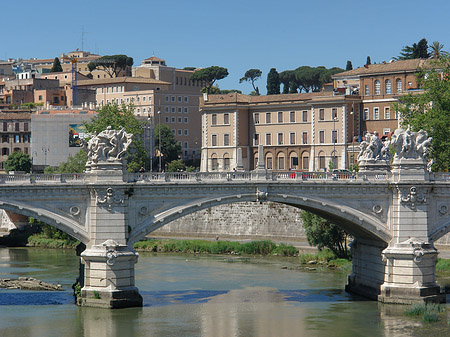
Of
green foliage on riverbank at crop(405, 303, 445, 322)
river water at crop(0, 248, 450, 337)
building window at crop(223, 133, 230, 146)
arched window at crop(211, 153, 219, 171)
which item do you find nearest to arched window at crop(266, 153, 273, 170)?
building window at crop(223, 133, 230, 146)

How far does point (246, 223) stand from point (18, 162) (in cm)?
3621

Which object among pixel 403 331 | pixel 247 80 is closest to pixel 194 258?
pixel 403 331

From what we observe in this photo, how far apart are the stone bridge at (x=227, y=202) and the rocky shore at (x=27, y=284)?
7.25 m

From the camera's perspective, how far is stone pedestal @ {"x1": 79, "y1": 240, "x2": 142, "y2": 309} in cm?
3919

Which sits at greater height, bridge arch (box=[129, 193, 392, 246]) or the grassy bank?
bridge arch (box=[129, 193, 392, 246])

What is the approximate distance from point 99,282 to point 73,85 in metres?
85.0

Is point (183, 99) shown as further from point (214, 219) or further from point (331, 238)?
point (331, 238)

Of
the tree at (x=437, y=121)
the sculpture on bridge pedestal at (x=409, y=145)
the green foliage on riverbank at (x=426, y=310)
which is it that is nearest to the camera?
the green foliage on riverbank at (x=426, y=310)

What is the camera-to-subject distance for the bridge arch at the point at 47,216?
38.5 metres

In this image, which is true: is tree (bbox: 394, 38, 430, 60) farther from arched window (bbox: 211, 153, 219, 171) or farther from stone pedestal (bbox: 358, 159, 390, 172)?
stone pedestal (bbox: 358, 159, 390, 172)

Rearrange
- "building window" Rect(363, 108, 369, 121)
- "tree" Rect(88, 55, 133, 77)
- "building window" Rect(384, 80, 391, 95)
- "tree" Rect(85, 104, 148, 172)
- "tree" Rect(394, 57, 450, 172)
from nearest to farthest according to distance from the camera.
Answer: "tree" Rect(394, 57, 450, 172) < "tree" Rect(85, 104, 148, 172) < "building window" Rect(384, 80, 391, 95) < "building window" Rect(363, 108, 369, 121) < "tree" Rect(88, 55, 133, 77)

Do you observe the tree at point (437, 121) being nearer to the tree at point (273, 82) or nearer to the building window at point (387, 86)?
the building window at point (387, 86)

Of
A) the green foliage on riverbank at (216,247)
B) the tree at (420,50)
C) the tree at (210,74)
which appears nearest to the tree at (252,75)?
the tree at (210,74)

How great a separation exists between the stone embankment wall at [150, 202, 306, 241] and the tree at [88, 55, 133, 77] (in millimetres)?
74408
